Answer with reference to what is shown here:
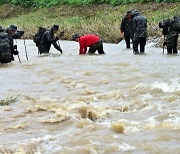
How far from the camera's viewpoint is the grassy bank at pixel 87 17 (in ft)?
72.2

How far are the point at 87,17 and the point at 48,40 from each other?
1872 centimetres

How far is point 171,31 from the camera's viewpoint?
14656mm

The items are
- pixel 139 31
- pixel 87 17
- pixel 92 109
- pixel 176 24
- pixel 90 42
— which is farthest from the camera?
pixel 87 17

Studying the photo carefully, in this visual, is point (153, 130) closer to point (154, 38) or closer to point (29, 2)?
point (154, 38)

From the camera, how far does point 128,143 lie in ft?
18.7

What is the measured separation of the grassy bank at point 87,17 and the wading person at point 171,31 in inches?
172

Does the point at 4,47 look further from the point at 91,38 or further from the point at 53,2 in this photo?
the point at 53,2

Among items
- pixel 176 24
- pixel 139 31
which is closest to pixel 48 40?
pixel 139 31

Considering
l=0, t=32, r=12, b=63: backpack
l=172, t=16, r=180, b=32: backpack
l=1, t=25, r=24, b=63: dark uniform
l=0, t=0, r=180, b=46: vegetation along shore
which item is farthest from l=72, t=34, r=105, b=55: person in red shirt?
l=0, t=0, r=180, b=46: vegetation along shore

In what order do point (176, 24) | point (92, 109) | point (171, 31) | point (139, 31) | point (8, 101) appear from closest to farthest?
point (92, 109), point (8, 101), point (176, 24), point (171, 31), point (139, 31)

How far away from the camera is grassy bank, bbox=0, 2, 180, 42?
22.0m

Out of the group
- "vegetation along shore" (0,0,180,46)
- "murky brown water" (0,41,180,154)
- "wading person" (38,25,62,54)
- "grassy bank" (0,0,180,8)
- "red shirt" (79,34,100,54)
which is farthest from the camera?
"grassy bank" (0,0,180,8)

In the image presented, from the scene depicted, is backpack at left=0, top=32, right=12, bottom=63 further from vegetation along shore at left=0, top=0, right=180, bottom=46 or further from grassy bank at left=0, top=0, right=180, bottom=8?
grassy bank at left=0, top=0, right=180, bottom=8

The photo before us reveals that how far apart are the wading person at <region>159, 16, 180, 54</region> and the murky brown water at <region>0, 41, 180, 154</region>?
1.90 meters
